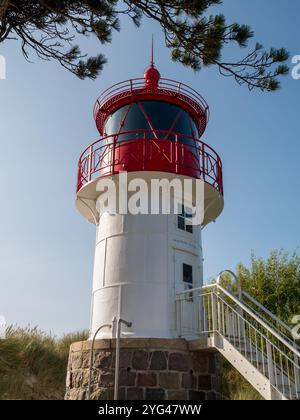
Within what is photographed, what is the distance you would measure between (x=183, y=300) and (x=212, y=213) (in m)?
3.12

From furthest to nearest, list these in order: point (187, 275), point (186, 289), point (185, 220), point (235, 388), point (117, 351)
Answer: point (235, 388), point (185, 220), point (187, 275), point (186, 289), point (117, 351)

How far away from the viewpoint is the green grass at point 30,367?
12047 millimetres

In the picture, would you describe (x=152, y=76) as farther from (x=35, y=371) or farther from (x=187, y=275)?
(x=35, y=371)

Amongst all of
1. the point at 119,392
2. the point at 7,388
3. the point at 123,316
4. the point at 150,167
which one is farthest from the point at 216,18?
the point at 7,388

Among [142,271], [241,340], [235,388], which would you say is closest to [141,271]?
[142,271]

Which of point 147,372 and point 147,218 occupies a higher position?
point 147,218

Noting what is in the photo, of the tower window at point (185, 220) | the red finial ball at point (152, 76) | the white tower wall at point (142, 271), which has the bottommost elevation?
the white tower wall at point (142, 271)

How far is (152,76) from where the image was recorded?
41.3ft

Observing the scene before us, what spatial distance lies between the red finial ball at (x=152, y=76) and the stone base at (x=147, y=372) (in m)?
7.16

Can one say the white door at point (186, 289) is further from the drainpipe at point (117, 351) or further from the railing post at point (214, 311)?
the drainpipe at point (117, 351)

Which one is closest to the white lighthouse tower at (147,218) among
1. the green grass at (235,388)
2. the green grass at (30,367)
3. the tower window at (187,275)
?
the tower window at (187,275)

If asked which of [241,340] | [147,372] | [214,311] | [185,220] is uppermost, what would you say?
[185,220]

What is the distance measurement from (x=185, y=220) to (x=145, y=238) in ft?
4.53

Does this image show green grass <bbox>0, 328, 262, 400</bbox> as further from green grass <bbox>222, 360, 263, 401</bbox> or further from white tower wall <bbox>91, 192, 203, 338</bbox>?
white tower wall <bbox>91, 192, 203, 338</bbox>
